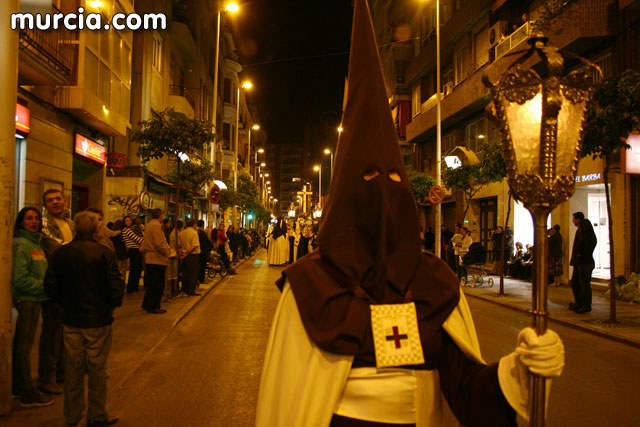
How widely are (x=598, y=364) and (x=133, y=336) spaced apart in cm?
689

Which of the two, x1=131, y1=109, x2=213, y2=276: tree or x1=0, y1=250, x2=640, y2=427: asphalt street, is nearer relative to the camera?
x1=0, y1=250, x2=640, y2=427: asphalt street

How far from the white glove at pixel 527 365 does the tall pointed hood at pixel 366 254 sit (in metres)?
0.34

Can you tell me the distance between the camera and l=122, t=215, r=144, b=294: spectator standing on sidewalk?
12.6 metres

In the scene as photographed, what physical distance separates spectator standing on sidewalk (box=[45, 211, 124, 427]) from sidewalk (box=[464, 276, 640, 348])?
5916 millimetres

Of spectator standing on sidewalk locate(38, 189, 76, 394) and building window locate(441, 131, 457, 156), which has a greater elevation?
building window locate(441, 131, 457, 156)

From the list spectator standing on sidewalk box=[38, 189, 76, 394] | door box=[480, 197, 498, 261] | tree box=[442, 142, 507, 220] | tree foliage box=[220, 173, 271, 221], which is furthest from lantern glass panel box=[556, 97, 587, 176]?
tree foliage box=[220, 173, 271, 221]

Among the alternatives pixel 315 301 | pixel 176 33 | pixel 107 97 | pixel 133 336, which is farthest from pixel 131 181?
pixel 315 301

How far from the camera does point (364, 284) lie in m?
2.13

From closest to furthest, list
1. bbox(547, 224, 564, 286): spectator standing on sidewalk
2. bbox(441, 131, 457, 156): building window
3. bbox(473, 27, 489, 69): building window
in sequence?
bbox(547, 224, 564, 286): spectator standing on sidewalk → bbox(473, 27, 489, 69): building window → bbox(441, 131, 457, 156): building window

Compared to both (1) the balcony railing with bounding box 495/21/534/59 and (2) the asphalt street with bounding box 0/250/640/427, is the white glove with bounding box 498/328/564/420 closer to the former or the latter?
(2) the asphalt street with bounding box 0/250/640/427

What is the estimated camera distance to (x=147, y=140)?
1236cm

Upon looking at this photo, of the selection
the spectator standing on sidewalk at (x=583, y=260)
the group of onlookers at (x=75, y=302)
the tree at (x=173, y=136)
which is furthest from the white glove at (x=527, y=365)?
the tree at (x=173, y=136)

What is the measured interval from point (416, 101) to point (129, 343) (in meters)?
30.1

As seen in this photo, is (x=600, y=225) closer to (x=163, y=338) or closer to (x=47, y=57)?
(x=163, y=338)
